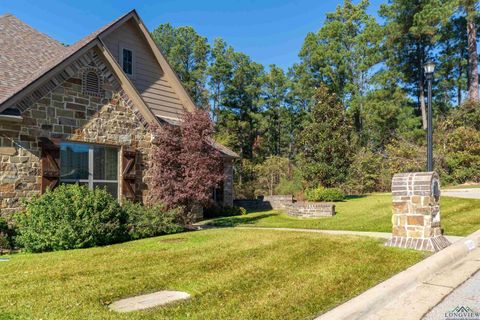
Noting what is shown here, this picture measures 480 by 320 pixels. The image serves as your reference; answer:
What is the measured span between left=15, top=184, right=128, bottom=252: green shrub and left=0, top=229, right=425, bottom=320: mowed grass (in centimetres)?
78

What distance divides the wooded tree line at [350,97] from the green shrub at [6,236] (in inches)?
574

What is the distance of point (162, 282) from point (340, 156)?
16504 millimetres

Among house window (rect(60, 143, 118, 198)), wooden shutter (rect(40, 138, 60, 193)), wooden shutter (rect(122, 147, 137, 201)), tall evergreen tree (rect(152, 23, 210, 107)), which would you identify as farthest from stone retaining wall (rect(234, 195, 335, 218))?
tall evergreen tree (rect(152, 23, 210, 107))

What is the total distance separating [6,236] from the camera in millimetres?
9188

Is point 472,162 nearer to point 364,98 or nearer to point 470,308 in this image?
point 364,98

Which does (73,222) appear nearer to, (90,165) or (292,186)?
(90,165)

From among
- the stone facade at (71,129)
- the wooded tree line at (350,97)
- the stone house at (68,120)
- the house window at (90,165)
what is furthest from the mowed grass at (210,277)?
the wooded tree line at (350,97)

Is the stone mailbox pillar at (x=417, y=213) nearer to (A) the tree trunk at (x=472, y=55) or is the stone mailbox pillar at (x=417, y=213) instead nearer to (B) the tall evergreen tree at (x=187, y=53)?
(A) the tree trunk at (x=472, y=55)

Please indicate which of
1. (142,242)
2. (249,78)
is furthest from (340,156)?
(249,78)

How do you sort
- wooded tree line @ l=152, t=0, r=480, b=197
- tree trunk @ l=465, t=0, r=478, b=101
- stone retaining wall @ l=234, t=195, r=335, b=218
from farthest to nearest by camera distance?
1. tree trunk @ l=465, t=0, r=478, b=101
2. wooded tree line @ l=152, t=0, r=480, b=197
3. stone retaining wall @ l=234, t=195, r=335, b=218

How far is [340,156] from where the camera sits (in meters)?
20.4

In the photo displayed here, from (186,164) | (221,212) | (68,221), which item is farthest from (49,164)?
(221,212)

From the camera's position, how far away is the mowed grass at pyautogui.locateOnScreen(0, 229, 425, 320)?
420cm

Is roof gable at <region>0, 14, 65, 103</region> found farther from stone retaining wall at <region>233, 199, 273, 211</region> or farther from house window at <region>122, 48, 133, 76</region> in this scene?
stone retaining wall at <region>233, 199, 273, 211</region>
